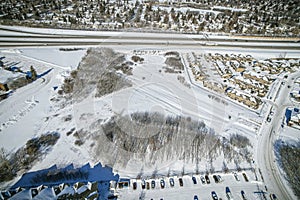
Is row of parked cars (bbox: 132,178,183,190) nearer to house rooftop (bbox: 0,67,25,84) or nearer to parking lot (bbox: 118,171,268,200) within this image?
parking lot (bbox: 118,171,268,200)

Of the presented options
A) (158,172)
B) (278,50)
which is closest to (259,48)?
(278,50)

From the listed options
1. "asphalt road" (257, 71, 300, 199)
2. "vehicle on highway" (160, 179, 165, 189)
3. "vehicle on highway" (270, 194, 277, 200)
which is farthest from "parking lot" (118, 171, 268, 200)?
"asphalt road" (257, 71, 300, 199)

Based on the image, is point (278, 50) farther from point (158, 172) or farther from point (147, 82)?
point (158, 172)

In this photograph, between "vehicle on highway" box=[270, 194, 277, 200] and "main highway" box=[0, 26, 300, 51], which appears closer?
"vehicle on highway" box=[270, 194, 277, 200]

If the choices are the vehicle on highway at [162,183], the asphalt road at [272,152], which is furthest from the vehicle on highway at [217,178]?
the vehicle on highway at [162,183]

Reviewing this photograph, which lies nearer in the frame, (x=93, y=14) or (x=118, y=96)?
(x=118, y=96)

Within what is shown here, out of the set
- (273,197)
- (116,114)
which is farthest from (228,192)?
(116,114)

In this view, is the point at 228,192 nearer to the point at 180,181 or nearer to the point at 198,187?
the point at 198,187

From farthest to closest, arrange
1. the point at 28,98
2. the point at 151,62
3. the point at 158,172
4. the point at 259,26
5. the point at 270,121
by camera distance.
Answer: the point at 259,26, the point at 151,62, the point at 28,98, the point at 270,121, the point at 158,172

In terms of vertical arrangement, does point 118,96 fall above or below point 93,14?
below

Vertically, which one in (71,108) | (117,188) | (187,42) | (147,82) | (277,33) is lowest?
(117,188)
